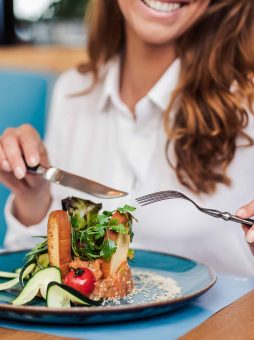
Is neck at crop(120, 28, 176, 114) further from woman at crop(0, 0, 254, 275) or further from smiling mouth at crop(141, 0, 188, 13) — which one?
smiling mouth at crop(141, 0, 188, 13)

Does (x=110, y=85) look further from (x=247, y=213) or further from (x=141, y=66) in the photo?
(x=247, y=213)

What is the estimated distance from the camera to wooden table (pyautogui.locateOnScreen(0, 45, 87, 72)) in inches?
112

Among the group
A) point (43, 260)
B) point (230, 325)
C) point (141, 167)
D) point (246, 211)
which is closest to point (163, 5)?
point (141, 167)

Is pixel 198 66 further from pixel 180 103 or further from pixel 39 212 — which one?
pixel 39 212

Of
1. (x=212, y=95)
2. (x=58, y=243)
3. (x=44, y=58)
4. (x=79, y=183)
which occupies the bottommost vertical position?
(x=58, y=243)

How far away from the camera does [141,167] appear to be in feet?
5.79

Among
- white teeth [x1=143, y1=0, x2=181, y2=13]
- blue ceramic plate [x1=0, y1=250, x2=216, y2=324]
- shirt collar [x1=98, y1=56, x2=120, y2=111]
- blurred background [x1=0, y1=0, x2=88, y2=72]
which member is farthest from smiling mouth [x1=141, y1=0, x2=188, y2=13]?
blurred background [x1=0, y1=0, x2=88, y2=72]

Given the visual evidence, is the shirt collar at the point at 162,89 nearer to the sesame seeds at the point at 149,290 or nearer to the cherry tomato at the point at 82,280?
the sesame seeds at the point at 149,290

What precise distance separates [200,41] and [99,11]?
323 mm

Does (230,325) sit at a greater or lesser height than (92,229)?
lesser

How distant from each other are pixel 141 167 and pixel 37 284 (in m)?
0.80

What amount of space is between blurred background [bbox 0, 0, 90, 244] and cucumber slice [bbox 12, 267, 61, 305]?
1060mm

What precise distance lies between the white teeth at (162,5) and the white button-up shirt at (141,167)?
0.16 meters

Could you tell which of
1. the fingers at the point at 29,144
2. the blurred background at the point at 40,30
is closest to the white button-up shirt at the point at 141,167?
the fingers at the point at 29,144
